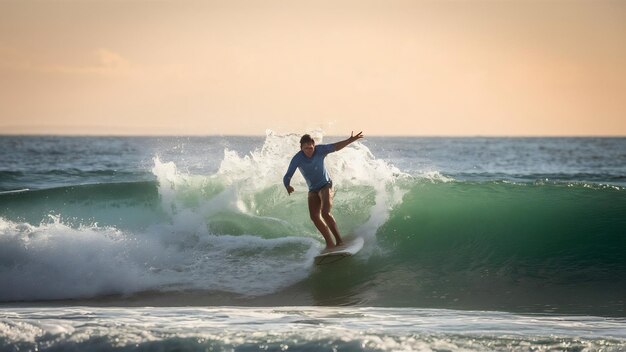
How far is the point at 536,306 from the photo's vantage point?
10109mm

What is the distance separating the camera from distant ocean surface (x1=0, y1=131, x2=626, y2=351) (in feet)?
25.5

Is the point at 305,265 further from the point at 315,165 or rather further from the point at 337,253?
the point at 315,165

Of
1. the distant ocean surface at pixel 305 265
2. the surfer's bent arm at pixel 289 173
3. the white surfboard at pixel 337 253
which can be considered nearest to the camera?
the distant ocean surface at pixel 305 265

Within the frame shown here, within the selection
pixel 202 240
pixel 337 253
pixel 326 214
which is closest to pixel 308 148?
pixel 326 214

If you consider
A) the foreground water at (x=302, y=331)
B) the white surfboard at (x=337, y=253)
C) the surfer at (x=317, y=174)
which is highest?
the surfer at (x=317, y=174)

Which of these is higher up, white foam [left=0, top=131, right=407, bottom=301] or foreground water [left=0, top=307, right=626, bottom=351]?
white foam [left=0, top=131, right=407, bottom=301]

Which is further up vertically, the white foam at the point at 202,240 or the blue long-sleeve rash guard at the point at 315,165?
the blue long-sleeve rash guard at the point at 315,165

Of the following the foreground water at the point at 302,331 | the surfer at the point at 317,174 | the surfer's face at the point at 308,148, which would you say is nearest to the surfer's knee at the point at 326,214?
the surfer at the point at 317,174

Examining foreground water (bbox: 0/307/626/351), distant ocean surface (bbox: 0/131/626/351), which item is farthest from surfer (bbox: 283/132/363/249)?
foreground water (bbox: 0/307/626/351)

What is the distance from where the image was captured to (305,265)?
1188cm

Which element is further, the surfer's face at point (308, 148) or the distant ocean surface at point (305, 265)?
the surfer's face at point (308, 148)

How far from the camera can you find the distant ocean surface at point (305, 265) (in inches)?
307

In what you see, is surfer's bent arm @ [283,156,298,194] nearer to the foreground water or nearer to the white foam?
the white foam

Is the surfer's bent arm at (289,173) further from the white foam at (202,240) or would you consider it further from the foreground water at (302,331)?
the foreground water at (302,331)
